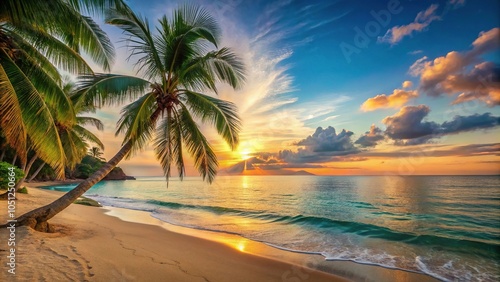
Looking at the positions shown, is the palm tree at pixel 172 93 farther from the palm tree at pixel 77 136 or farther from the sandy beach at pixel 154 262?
the palm tree at pixel 77 136

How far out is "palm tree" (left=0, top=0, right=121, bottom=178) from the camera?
4742 millimetres

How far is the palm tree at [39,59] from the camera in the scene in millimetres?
4742

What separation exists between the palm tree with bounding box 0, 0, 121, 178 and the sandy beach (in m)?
1.77

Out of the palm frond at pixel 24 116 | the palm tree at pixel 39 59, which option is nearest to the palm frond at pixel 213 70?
the palm tree at pixel 39 59

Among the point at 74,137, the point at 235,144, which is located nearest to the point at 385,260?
the point at 235,144

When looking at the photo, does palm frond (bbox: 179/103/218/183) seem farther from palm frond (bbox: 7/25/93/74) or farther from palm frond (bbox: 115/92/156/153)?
palm frond (bbox: 7/25/93/74)

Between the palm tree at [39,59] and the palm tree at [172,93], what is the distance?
2.13 ft

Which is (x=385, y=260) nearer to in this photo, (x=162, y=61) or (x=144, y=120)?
(x=144, y=120)

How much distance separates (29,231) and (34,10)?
4.80 metres

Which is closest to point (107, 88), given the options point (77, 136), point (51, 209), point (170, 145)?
point (170, 145)

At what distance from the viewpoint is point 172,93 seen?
785 cm

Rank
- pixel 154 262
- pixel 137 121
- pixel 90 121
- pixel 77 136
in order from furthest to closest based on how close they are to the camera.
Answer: pixel 90 121
pixel 77 136
pixel 137 121
pixel 154 262

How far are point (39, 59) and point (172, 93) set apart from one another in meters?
4.37

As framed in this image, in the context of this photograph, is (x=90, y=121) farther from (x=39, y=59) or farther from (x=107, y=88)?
(x=107, y=88)
